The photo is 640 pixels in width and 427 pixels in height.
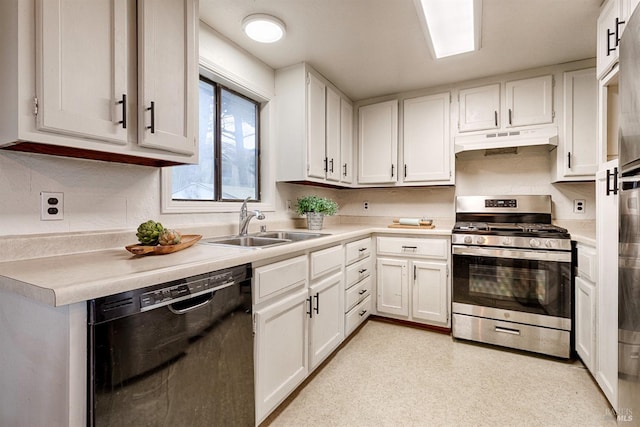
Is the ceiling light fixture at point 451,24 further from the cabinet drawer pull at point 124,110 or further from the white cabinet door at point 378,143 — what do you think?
the cabinet drawer pull at point 124,110

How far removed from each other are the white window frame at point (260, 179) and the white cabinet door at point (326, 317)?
0.85 meters

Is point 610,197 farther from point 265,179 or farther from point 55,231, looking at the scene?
point 55,231

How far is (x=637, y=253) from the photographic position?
991 mm

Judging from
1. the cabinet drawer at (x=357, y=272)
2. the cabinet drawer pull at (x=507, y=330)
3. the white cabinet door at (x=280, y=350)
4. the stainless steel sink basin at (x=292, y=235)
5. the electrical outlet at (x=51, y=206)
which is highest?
the electrical outlet at (x=51, y=206)

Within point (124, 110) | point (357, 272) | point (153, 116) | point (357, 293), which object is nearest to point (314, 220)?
point (357, 272)

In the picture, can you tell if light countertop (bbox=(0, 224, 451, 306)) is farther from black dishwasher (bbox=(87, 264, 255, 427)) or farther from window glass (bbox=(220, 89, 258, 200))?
window glass (bbox=(220, 89, 258, 200))

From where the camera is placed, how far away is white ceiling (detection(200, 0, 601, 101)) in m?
1.84

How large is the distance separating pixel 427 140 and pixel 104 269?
9.48 feet

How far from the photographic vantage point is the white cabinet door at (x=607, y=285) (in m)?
1.58

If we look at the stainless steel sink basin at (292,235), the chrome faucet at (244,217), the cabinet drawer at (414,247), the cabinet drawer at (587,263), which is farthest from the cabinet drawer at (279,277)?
the cabinet drawer at (587,263)

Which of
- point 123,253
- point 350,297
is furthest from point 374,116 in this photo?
point 123,253

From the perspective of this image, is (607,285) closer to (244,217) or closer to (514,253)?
(514,253)

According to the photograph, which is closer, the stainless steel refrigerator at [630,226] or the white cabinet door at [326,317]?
the stainless steel refrigerator at [630,226]

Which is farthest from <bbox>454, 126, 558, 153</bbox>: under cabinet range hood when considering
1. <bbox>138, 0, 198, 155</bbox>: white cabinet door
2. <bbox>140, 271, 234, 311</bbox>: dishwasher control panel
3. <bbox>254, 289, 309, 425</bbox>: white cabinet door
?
<bbox>140, 271, 234, 311</bbox>: dishwasher control panel
